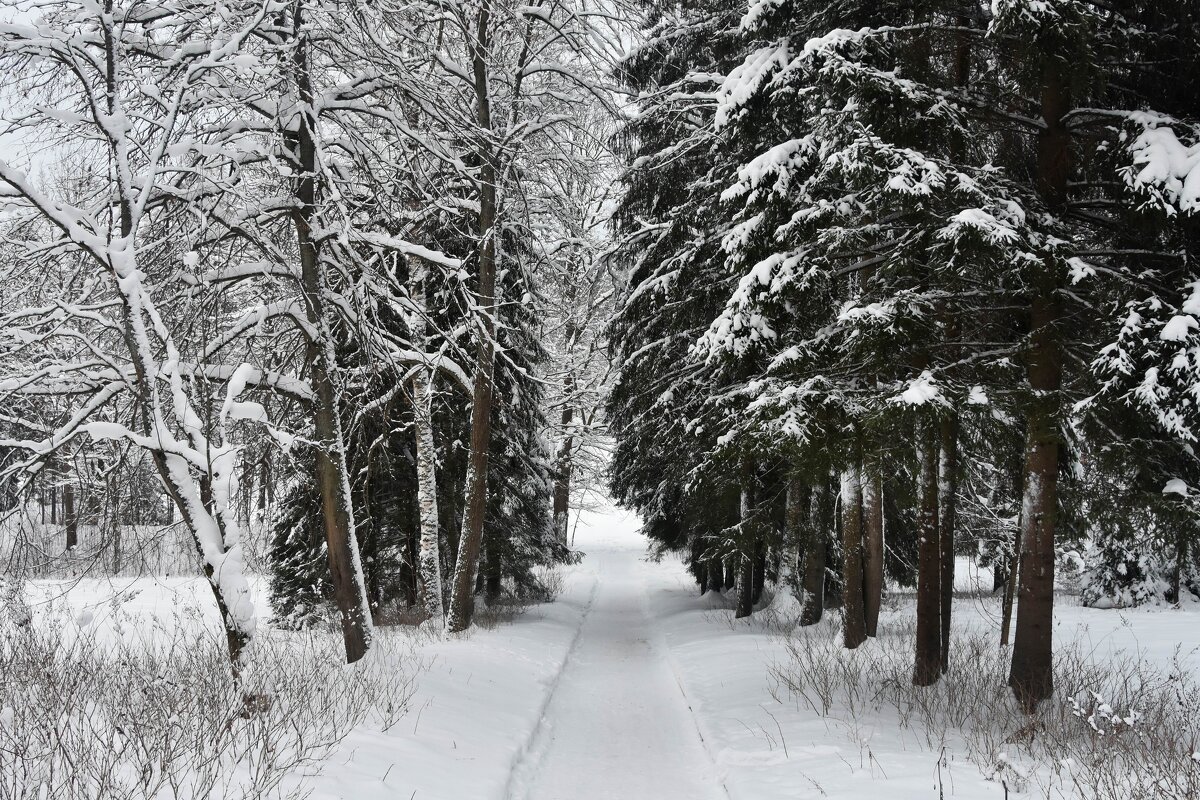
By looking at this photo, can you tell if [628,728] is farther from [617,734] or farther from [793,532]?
[793,532]

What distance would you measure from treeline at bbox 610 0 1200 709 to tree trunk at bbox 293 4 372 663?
461cm

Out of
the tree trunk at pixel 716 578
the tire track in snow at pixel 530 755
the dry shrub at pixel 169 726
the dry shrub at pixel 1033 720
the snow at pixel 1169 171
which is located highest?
the snow at pixel 1169 171

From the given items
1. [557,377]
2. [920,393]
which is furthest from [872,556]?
[920,393]

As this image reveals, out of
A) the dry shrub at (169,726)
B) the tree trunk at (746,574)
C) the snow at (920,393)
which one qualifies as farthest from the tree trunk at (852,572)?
the dry shrub at (169,726)

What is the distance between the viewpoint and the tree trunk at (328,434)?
8086mm

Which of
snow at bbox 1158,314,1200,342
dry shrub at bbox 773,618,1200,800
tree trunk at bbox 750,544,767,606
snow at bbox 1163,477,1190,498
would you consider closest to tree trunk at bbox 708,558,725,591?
tree trunk at bbox 750,544,767,606

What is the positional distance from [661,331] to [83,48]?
12.5m

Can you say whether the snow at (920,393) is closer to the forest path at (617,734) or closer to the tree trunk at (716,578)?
the forest path at (617,734)

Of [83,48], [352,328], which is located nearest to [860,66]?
[352,328]

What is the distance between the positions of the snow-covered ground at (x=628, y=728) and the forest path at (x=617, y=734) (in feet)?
0.09

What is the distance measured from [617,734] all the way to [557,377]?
5.66 metres

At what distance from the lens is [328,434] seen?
8453 mm

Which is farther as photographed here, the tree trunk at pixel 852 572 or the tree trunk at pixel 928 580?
the tree trunk at pixel 852 572

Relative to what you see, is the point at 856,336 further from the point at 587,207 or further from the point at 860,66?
the point at 587,207
